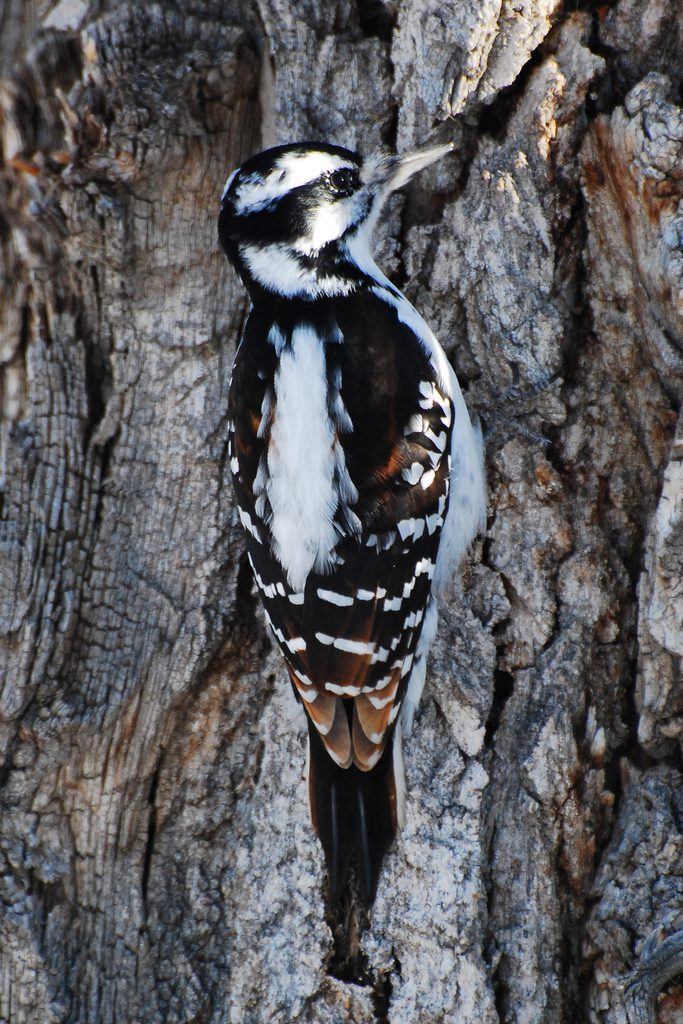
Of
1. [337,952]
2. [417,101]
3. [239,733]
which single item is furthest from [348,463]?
[337,952]

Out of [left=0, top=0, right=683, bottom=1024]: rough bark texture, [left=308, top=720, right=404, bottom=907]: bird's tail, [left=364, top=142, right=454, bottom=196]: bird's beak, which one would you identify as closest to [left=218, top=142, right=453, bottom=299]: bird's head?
[left=364, top=142, right=454, bottom=196]: bird's beak

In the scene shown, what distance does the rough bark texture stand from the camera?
7.17 feet

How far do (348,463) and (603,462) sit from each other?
2.00 feet

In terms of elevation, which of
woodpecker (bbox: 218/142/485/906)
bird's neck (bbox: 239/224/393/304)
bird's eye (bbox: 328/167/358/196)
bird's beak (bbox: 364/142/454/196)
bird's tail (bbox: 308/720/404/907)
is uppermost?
bird's eye (bbox: 328/167/358/196)

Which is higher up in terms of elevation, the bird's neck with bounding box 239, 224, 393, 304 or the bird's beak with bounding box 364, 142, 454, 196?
the bird's beak with bounding box 364, 142, 454, 196

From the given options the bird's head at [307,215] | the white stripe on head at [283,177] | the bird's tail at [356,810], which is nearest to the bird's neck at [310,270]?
the bird's head at [307,215]

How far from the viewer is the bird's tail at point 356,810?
7.47 feet

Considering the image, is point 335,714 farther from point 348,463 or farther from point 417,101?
point 417,101

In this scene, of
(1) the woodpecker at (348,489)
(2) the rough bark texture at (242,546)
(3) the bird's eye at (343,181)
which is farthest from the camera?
(3) the bird's eye at (343,181)

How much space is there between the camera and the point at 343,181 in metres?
2.48

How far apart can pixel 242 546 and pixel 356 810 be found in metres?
0.71

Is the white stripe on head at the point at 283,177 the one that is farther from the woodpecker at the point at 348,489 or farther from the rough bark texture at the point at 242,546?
the rough bark texture at the point at 242,546

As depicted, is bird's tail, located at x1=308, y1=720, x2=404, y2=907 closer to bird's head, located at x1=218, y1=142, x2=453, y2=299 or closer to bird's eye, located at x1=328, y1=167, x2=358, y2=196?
bird's head, located at x1=218, y1=142, x2=453, y2=299

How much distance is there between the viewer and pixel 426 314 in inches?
99.5
